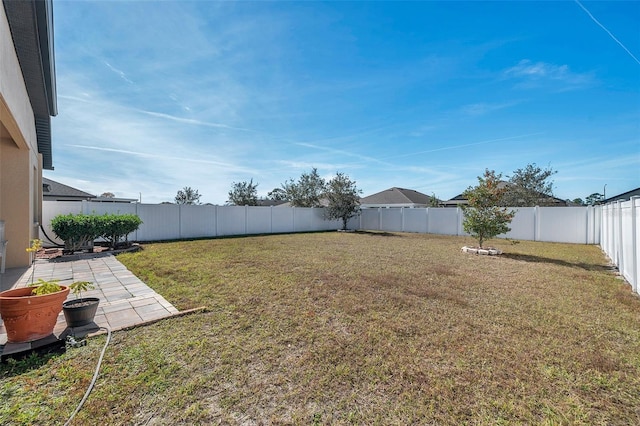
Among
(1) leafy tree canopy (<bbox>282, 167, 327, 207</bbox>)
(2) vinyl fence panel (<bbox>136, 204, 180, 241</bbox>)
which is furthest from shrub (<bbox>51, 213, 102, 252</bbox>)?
(1) leafy tree canopy (<bbox>282, 167, 327, 207</bbox>)

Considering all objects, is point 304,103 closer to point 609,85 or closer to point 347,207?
point 347,207

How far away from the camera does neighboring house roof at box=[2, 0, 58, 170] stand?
3.91m

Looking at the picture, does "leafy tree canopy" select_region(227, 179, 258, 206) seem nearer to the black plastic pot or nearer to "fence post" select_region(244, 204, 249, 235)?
"fence post" select_region(244, 204, 249, 235)

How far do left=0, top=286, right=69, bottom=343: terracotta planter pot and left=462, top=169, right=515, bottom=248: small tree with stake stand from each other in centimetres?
1105

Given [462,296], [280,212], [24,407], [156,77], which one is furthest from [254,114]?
[24,407]

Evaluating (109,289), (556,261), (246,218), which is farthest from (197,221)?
(556,261)

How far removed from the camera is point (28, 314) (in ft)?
8.73

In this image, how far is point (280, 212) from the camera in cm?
1803

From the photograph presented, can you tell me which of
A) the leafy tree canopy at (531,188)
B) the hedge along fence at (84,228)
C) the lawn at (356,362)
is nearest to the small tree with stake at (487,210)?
the lawn at (356,362)

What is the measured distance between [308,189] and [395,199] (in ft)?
32.6

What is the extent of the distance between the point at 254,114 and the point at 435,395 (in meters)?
12.3

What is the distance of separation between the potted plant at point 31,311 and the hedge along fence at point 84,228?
6.88 m

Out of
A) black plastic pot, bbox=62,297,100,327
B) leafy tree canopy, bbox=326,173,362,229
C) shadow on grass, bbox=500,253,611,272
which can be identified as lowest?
shadow on grass, bbox=500,253,611,272

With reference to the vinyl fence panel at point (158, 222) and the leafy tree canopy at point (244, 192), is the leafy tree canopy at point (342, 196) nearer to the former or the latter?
the vinyl fence panel at point (158, 222)
